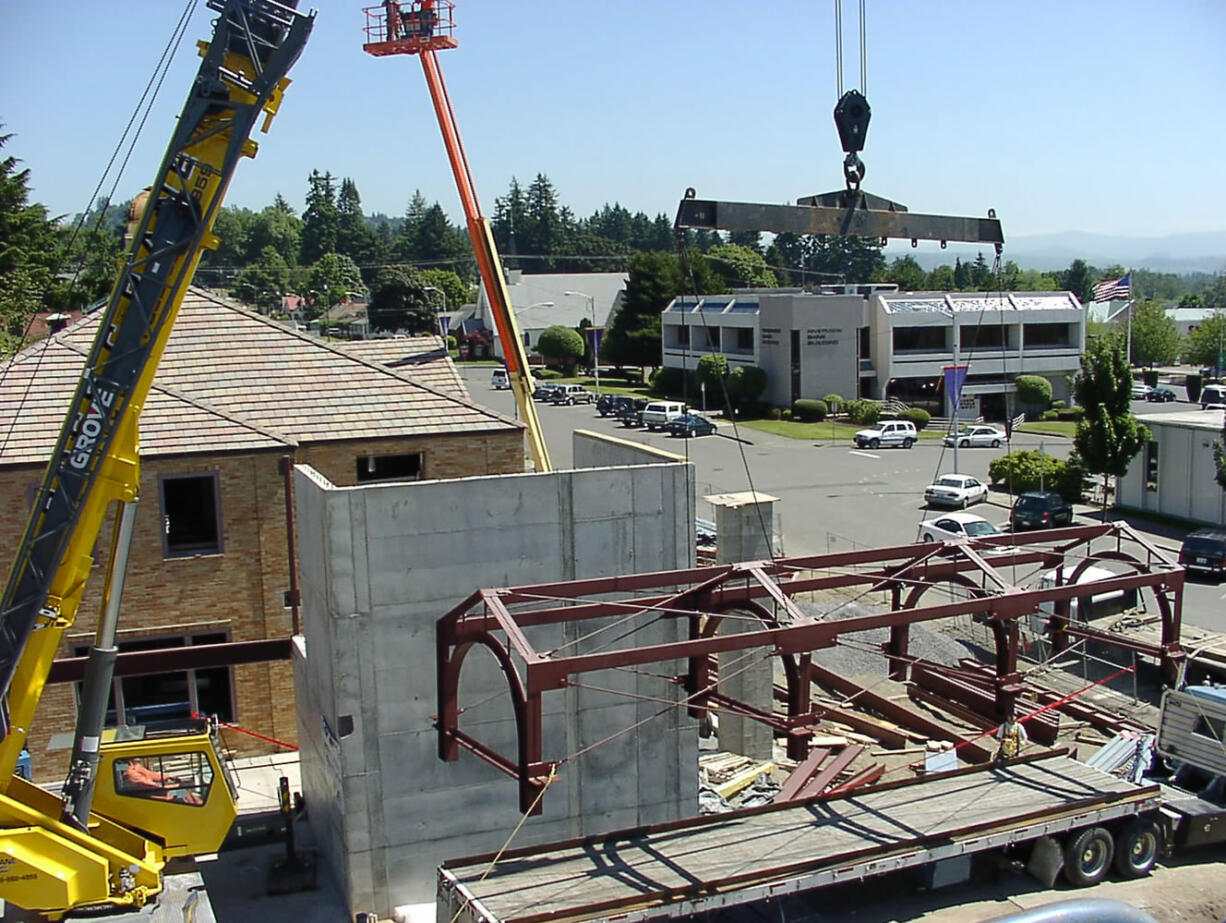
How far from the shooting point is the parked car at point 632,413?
6622 cm

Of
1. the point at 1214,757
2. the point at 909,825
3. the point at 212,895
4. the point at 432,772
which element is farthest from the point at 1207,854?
the point at 212,895

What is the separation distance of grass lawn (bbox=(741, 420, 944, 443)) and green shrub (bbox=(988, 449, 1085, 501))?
16521mm

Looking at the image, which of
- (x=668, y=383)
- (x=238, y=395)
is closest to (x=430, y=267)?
(x=668, y=383)

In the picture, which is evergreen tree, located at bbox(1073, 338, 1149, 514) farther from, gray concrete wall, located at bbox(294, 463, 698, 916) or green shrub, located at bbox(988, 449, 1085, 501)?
gray concrete wall, located at bbox(294, 463, 698, 916)

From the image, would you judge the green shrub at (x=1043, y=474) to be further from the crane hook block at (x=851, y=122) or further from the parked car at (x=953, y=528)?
the crane hook block at (x=851, y=122)

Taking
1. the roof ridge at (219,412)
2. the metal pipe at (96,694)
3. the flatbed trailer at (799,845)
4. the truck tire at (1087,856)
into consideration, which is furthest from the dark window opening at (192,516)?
the truck tire at (1087,856)

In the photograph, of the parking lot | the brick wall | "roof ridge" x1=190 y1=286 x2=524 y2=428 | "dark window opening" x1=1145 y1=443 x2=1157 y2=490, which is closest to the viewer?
the brick wall

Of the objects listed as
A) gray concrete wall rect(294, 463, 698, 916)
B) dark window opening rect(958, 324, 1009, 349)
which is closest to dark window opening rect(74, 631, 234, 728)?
gray concrete wall rect(294, 463, 698, 916)

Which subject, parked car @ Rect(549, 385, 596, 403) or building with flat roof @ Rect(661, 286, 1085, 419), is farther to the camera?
parked car @ Rect(549, 385, 596, 403)

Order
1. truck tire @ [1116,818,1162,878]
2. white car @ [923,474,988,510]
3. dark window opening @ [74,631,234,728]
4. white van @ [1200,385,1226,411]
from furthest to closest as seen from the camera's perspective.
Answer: white van @ [1200,385,1226,411] < white car @ [923,474,988,510] < dark window opening @ [74,631,234,728] < truck tire @ [1116,818,1162,878]

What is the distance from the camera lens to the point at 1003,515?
139 ft

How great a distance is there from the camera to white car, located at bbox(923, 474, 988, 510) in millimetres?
43344

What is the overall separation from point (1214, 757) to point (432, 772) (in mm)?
11174

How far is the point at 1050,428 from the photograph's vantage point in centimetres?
6669
